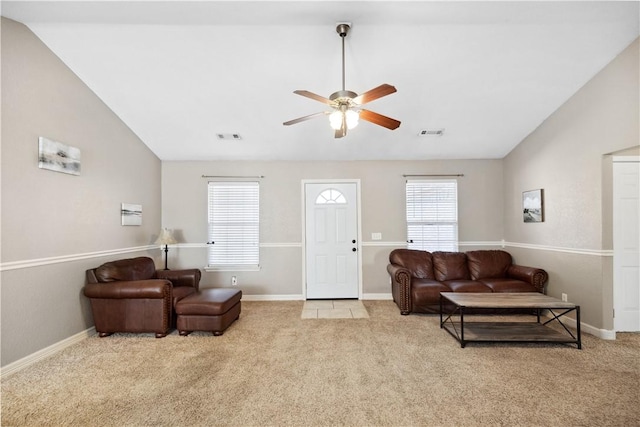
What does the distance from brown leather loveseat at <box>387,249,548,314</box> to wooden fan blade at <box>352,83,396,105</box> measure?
2.72m

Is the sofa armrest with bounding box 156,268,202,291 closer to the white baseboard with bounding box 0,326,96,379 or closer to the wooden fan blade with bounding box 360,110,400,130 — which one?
the white baseboard with bounding box 0,326,96,379

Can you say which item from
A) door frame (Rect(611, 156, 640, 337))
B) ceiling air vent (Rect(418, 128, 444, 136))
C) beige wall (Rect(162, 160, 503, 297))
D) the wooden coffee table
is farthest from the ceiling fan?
door frame (Rect(611, 156, 640, 337))

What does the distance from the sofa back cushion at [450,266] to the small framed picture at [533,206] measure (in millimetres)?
1114

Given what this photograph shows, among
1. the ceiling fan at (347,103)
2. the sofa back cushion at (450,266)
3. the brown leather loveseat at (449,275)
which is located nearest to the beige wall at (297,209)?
the brown leather loveseat at (449,275)

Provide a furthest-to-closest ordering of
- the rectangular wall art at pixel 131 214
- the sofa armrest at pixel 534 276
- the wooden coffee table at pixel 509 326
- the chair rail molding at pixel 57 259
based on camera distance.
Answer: the rectangular wall art at pixel 131 214 → the sofa armrest at pixel 534 276 → the wooden coffee table at pixel 509 326 → the chair rail molding at pixel 57 259

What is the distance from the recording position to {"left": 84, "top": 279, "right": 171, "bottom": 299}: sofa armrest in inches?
139

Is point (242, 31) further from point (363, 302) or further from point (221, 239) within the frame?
point (363, 302)

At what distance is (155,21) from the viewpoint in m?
2.82

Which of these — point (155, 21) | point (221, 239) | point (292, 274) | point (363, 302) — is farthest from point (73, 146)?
point (363, 302)

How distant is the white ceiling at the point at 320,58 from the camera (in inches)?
106

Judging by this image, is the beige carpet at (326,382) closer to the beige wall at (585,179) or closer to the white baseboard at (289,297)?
the beige wall at (585,179)

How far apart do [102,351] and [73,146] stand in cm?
229

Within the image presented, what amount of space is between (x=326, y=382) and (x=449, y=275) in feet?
10.4

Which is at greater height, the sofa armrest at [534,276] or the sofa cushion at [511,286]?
the sofa armrest at [534,276]
